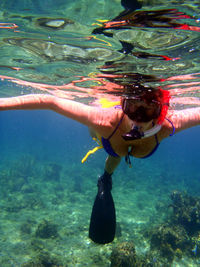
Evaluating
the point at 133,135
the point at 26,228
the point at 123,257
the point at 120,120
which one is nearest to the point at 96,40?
the point at 120,120

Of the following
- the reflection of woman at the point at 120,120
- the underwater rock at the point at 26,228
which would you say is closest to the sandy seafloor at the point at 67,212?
the underwater rock at the point at 26,228

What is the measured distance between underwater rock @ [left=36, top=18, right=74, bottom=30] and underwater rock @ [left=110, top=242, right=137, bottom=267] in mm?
10154

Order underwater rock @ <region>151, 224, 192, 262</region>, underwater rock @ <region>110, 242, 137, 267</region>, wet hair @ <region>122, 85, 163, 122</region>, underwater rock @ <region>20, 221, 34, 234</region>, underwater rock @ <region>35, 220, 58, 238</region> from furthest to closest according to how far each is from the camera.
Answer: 1. underwater rock @ <region>20, 221, 34, 234</region>
2. underwater rock @ <region>35, 220, 58, 238</region>
3. underwater rock @ <region>151, 224, 192, 262</region>
4. underwater rock @ <region>110, 242, 137, 267</region>
5. wet hair @ <region>122, 85, 163, 122</region>

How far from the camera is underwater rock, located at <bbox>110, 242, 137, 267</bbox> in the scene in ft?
28.6

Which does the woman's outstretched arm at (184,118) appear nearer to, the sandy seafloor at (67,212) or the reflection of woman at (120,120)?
the reflection of woman at (120,120)

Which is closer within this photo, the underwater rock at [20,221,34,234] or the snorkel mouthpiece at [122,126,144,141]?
the snorkel mouthpiece at [122,126,144,141]

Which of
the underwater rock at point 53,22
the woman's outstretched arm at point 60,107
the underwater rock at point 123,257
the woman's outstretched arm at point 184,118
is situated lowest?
the underwater rock at point 123,257

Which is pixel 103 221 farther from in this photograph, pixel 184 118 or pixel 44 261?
pixel 44 261

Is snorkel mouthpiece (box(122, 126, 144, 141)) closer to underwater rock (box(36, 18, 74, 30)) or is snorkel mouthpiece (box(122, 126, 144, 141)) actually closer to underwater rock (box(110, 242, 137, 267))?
underwater rock (box(36, 18, 74, 30))

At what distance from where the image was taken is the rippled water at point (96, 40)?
5.16 metres

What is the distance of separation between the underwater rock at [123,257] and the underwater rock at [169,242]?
2.94 meters

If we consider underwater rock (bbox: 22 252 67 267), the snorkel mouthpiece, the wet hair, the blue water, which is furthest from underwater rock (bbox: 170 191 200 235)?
the snorkel mouthpiece

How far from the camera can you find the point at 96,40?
6801 mm

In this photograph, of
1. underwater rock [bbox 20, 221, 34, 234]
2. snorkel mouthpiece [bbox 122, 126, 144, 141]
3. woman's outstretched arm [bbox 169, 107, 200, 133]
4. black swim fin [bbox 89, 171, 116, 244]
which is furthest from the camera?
underwater rock [bbox 20, 221, 34, 234]
